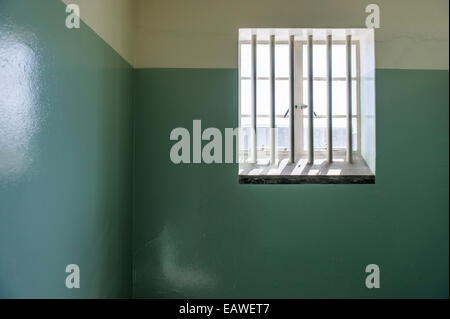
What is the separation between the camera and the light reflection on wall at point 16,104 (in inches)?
38.4

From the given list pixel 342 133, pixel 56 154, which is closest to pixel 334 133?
pixel 342 133

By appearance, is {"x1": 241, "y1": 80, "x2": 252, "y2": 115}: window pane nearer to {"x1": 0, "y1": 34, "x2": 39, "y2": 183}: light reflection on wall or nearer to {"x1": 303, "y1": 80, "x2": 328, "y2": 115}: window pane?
{"x1": 303, "y1": 80, "x2": 328, "y2": 115}: window pane

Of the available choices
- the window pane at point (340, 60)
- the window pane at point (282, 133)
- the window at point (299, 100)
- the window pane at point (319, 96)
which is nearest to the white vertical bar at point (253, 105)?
the window at point (299, 100)

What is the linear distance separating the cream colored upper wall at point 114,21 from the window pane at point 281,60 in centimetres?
101

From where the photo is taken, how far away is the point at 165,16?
2.24m

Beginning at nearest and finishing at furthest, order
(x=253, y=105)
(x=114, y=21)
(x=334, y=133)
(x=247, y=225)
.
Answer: (x=114, y=21)
(x=247, y=225)
(x=253, y=105)
(x=334, y=133)

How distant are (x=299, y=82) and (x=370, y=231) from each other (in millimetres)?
1136

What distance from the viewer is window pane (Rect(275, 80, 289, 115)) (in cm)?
249

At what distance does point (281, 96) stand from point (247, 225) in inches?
38.0

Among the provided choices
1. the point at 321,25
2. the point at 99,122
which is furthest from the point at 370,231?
the point at 99,122

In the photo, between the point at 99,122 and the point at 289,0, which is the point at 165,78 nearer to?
the point at 99,122

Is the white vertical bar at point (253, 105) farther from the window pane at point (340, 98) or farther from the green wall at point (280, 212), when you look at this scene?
the window pane at point (340, 98)

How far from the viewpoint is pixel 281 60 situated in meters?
2.51

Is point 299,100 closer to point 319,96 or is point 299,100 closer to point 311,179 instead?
point 319,96
